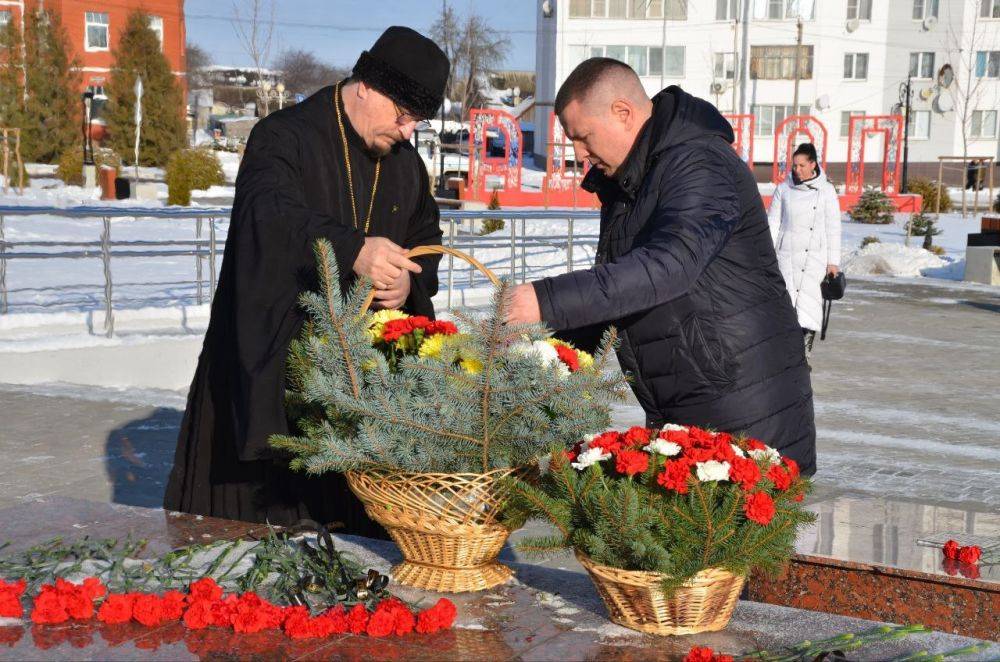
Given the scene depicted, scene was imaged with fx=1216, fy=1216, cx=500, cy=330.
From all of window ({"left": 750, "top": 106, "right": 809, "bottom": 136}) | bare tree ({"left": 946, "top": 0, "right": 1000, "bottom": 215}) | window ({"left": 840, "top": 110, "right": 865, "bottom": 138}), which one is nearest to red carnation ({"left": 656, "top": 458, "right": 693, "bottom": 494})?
bare tree ({"left": 946, "top": 0, "right": 1000, "bottom": 215})

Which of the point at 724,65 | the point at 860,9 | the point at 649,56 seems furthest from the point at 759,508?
the point at 860,9

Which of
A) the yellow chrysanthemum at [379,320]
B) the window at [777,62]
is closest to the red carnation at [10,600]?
the yellow chrysanthemum at [379,320]

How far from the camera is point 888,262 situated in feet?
60.7

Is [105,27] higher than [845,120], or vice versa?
[105,27]

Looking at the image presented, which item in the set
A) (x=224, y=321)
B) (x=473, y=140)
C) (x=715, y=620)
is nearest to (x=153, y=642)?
(x=715, y=620)

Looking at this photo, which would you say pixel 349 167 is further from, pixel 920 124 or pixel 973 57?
pixel 920 124

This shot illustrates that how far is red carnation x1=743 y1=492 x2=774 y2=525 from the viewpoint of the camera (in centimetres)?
197

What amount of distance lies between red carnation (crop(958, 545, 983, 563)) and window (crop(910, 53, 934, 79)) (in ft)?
171

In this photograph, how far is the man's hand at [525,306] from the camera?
2.34 m

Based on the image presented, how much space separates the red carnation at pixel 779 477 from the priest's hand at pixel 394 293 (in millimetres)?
976

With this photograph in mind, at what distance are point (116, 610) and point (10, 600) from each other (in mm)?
222

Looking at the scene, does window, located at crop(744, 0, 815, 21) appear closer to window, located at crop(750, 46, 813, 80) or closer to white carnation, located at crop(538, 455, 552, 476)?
window, located at crop(750, 46, 813, 80)

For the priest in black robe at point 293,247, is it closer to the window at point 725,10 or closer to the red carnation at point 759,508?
the red carnation at point 759,508

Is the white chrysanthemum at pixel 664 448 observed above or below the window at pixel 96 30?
below
